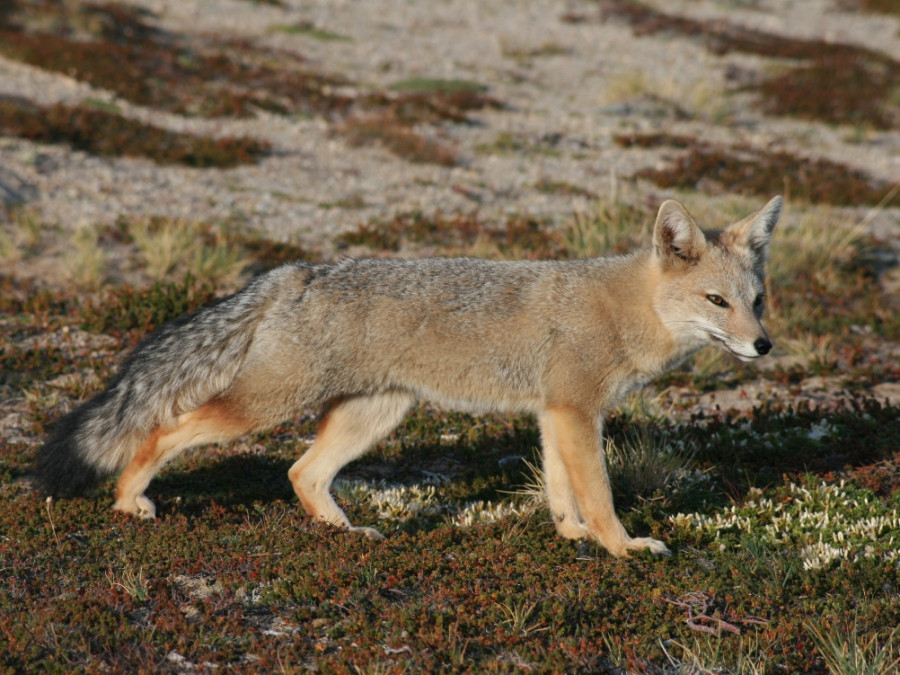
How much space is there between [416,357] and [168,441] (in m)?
1.92

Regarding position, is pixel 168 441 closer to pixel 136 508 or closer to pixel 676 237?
pixel 136 508

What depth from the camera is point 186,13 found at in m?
25.5

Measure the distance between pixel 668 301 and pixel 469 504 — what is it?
7.82 feet

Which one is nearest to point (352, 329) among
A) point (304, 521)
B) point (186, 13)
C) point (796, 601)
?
point (304, 521)

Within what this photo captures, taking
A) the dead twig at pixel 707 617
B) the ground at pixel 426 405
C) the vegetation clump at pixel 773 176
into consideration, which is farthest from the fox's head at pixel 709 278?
the vegetation clump at pixel 773 176

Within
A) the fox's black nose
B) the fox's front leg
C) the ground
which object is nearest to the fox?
the fox's front leg

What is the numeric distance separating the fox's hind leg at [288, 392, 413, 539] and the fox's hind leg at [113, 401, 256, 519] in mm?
778

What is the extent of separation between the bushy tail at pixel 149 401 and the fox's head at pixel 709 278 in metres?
2.78

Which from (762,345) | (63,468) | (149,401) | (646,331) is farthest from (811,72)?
(63,468)

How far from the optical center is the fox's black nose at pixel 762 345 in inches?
222

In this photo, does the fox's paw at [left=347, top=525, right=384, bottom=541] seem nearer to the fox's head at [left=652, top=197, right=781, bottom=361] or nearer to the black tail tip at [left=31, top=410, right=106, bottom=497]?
the black tail tip at [left=31, top=410, right=106, bottom=497]

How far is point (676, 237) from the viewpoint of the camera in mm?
6188

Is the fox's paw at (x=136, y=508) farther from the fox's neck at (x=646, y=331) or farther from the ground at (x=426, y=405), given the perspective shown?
the fox's neck at (x=646, y=331)

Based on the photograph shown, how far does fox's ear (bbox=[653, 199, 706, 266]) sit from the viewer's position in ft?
19.9
